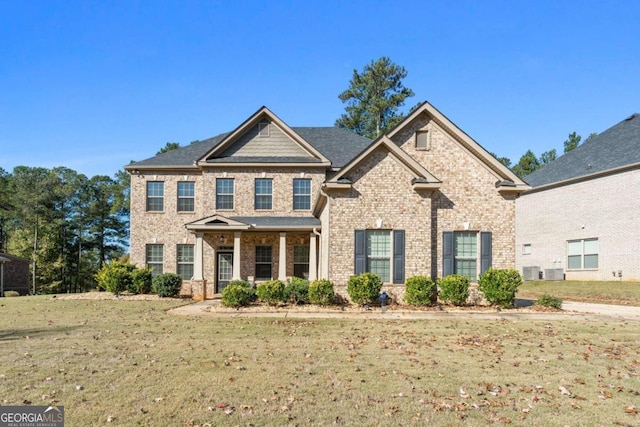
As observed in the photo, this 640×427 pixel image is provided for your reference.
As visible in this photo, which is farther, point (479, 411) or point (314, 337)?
point (314, 337)

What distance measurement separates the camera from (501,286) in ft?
51.4

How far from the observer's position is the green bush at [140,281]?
19.8 m

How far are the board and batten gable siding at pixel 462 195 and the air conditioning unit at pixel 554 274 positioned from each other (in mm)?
12096

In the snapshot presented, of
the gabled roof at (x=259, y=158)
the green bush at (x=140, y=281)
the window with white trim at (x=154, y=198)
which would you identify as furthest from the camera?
the window with white trim at (x=154, y=198)

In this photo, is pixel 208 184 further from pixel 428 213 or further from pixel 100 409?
pixel 100 409

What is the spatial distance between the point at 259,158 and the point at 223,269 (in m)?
5.67

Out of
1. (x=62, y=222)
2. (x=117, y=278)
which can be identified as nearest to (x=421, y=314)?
(x=117, y=278)

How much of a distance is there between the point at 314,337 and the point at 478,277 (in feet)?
28.7

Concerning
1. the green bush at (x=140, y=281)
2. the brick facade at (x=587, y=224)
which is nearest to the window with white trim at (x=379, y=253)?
the green bush at (x=140, y=281)


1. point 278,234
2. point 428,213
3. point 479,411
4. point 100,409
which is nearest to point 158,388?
point 100,409

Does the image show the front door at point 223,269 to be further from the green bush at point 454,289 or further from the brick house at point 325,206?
the green bush at point 454,289

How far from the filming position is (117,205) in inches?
1866

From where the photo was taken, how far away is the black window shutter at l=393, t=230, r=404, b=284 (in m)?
16.3

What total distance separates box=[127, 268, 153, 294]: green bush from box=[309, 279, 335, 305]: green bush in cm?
844
